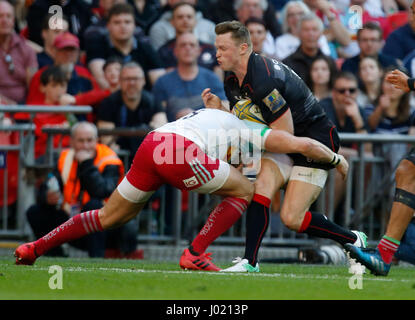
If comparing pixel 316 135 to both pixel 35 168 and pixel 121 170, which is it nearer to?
pixel 121 170

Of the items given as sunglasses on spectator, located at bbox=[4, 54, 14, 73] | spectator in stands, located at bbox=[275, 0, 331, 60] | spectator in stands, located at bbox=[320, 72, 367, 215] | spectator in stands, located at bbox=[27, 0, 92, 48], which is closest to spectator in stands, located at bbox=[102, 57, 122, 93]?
spectator in stands, located at bbox=[27, 0, 92, 48]

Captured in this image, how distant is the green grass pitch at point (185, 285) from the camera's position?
5.96 metres

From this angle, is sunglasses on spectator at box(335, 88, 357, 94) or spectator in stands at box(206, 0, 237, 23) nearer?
sunglasses on spectator at box(335, 88, 357, 94)

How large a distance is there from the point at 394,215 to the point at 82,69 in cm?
620

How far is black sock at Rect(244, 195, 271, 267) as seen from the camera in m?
7.89

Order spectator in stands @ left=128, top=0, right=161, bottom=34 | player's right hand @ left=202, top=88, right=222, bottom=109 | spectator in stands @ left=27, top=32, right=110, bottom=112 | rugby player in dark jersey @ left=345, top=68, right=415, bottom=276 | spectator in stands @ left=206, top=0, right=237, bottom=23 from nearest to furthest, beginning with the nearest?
rugby player in dark jersey @ left=345, top=68, right=415, bottom=276 → player's right hand @ left=202, top=88, right=222, bottom=109 → spectator in stands @ left=27, top=32, right=110, bottom=112 → spectator in stands @ left=128, top=0, right=161, bottom=34 → spectator in stands @ left=206, top=0, right=237, bottom=23

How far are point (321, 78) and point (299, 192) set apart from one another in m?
4.87

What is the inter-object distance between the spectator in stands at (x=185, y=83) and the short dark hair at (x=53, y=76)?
1.19 metres

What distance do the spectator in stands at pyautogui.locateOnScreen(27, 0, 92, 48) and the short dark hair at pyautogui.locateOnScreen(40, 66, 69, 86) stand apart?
65.0 inches

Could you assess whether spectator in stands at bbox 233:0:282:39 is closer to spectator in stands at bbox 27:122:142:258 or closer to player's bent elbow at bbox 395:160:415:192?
spectator in stands at bbox 27:122:142:258

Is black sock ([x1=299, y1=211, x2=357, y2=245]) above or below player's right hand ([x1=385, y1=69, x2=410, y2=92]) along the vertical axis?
below

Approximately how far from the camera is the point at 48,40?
13.4 meters

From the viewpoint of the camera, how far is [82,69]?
13.1m
